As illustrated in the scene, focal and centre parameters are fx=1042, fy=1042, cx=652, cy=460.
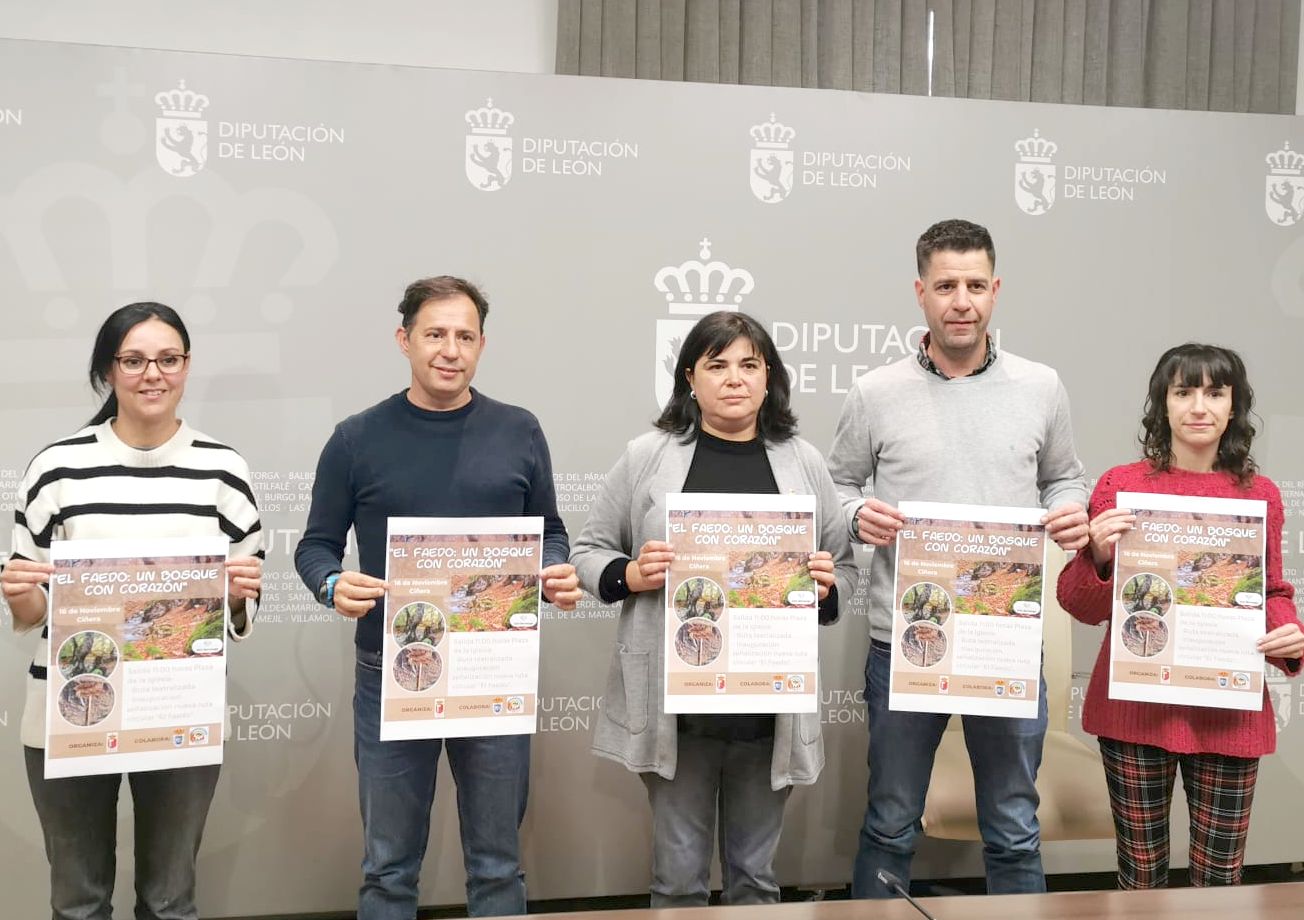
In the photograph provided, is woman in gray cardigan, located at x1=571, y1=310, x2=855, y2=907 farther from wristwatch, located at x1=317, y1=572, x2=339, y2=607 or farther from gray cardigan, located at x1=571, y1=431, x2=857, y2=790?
wristwatch, located at x1=317, y1=572, x2=339, y2=607

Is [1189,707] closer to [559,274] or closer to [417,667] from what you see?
[417,667]

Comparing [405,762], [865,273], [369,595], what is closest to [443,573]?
[369,595]

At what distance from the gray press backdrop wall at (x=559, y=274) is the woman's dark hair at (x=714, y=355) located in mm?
834

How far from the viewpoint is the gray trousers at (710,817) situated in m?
2.30

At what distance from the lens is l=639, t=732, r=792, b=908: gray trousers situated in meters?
2.30

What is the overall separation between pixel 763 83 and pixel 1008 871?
2.92 m

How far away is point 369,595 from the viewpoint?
2090mm

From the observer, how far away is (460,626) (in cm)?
215

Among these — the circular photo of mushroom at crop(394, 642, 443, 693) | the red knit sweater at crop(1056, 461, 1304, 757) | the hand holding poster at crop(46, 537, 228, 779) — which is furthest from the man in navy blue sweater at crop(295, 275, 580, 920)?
the red knit sweater at crop(1056, 461, 1304, 757)

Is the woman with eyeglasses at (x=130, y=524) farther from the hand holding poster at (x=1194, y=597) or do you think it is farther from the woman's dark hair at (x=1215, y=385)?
the woman's dark hair at (x=1215, y=385)

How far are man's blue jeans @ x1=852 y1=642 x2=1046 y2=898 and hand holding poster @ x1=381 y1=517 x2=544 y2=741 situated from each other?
0.86 meters

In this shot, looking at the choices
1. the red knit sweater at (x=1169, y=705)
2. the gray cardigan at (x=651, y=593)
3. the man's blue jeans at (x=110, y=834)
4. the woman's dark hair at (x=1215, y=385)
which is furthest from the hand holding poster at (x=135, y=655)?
the woman's dark hair at (x=1215, y=385)

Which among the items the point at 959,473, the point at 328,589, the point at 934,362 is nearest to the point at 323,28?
the point at 328,589

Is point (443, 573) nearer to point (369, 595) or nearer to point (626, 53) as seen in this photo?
point (369, 595)
